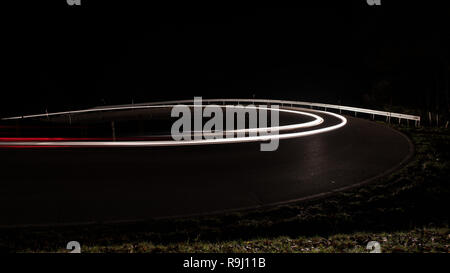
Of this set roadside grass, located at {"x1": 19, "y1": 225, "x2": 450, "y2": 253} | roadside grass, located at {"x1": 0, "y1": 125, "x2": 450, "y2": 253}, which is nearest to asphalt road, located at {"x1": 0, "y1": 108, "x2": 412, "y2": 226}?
roadside grass, located at {"x1": 0, "y1": 125, "x2": 450, "y2": 253}

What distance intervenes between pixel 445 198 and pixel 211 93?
35619mm

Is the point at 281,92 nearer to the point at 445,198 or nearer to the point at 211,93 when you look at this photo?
the point at 211,93

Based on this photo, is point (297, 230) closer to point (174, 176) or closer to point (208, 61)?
point (174, 176)

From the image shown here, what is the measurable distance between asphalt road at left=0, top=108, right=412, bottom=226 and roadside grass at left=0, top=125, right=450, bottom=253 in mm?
551

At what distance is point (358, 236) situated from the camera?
6.43 metres

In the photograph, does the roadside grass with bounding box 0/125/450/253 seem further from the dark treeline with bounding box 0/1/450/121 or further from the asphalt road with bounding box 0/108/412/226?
the dark treeline with bounding box 0/1/450/121

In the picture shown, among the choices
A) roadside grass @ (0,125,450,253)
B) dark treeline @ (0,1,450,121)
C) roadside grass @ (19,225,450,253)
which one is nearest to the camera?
roadside grass @ (19,225,450,253)

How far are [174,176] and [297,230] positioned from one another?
466 cm

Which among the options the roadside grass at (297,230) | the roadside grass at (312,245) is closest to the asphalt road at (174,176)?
the roadside grass at (297,230)

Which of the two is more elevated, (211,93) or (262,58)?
(262,58)

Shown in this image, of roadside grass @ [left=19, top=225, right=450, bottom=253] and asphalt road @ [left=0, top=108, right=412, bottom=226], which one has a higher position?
asphalt road @ [left=0, top=108, right=412, bottom=226]

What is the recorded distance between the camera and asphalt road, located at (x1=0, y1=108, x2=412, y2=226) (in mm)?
8023

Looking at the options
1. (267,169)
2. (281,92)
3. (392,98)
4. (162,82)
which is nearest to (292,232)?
(267,169)

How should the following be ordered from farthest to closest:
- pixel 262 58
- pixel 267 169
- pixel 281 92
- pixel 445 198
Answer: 1. pixel 262 58
2. pixel 281 92
3. pixel 267 169
4. pixel 445 198
